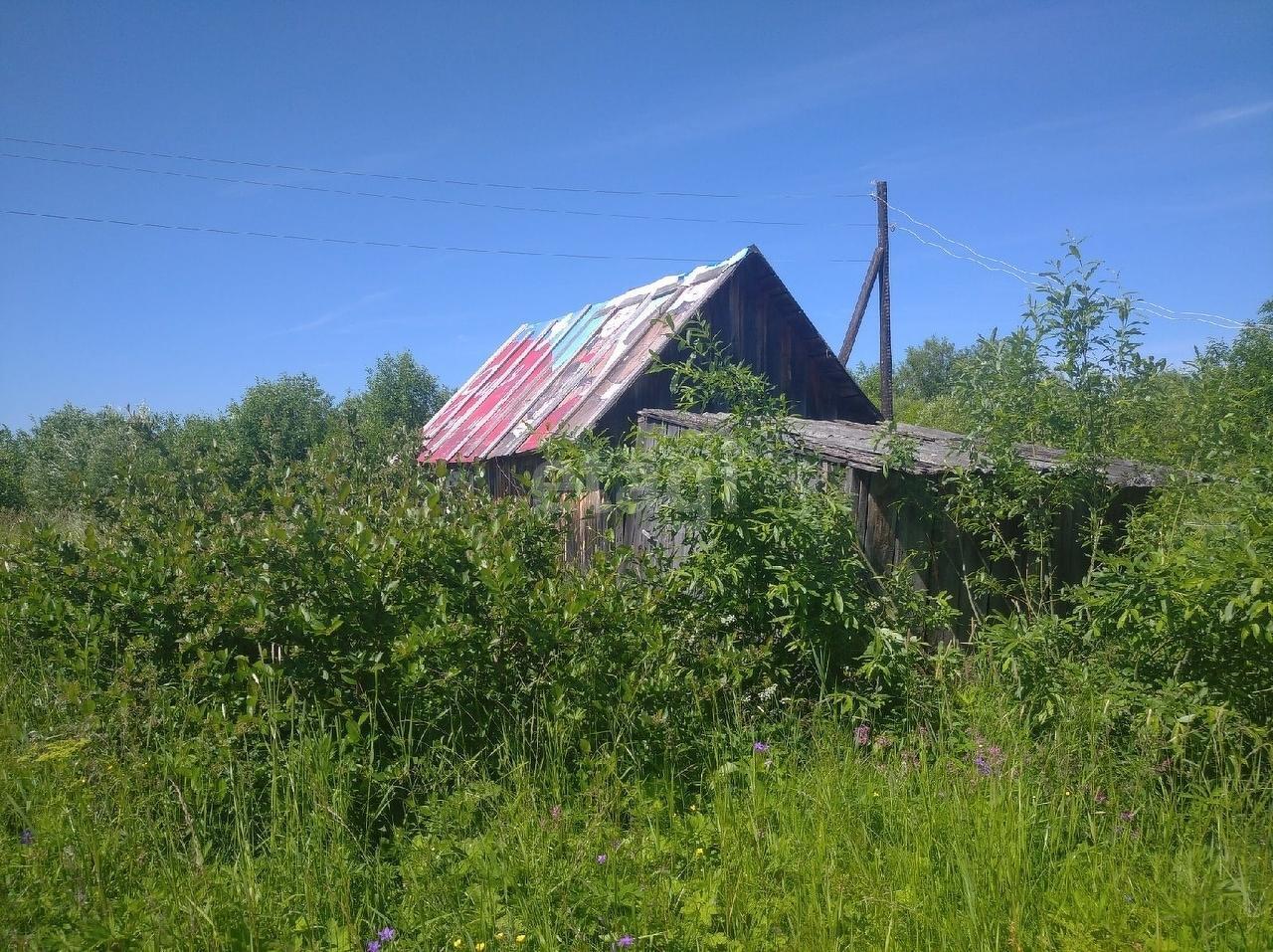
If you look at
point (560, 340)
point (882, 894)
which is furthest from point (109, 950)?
point (560, 340)

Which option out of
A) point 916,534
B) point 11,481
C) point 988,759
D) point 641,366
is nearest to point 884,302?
point 641,366

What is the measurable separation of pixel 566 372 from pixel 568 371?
0.04m

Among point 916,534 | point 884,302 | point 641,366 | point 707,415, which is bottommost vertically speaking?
point 916,534

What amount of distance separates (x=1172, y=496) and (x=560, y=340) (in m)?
9.32

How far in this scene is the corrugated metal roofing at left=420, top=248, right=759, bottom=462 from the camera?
28.6 feet

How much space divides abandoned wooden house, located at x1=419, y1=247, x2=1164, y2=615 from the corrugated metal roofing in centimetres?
3

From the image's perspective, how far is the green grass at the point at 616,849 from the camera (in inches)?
100

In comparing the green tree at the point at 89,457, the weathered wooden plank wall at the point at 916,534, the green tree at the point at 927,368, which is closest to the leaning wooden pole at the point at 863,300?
the weathered wooden plank wall at the point at 916,534

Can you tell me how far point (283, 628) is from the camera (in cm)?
361

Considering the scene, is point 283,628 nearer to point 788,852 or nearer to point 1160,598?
point 788,852

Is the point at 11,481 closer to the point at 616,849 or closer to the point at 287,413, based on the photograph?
the point at 287,413

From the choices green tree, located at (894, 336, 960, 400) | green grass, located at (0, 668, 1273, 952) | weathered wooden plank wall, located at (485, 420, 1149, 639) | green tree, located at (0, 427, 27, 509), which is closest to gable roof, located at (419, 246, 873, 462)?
weathered wooden plank wall, located at (485, 420, 1149, 639)

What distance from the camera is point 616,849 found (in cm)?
297

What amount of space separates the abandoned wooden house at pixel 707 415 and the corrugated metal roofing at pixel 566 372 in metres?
0.03
